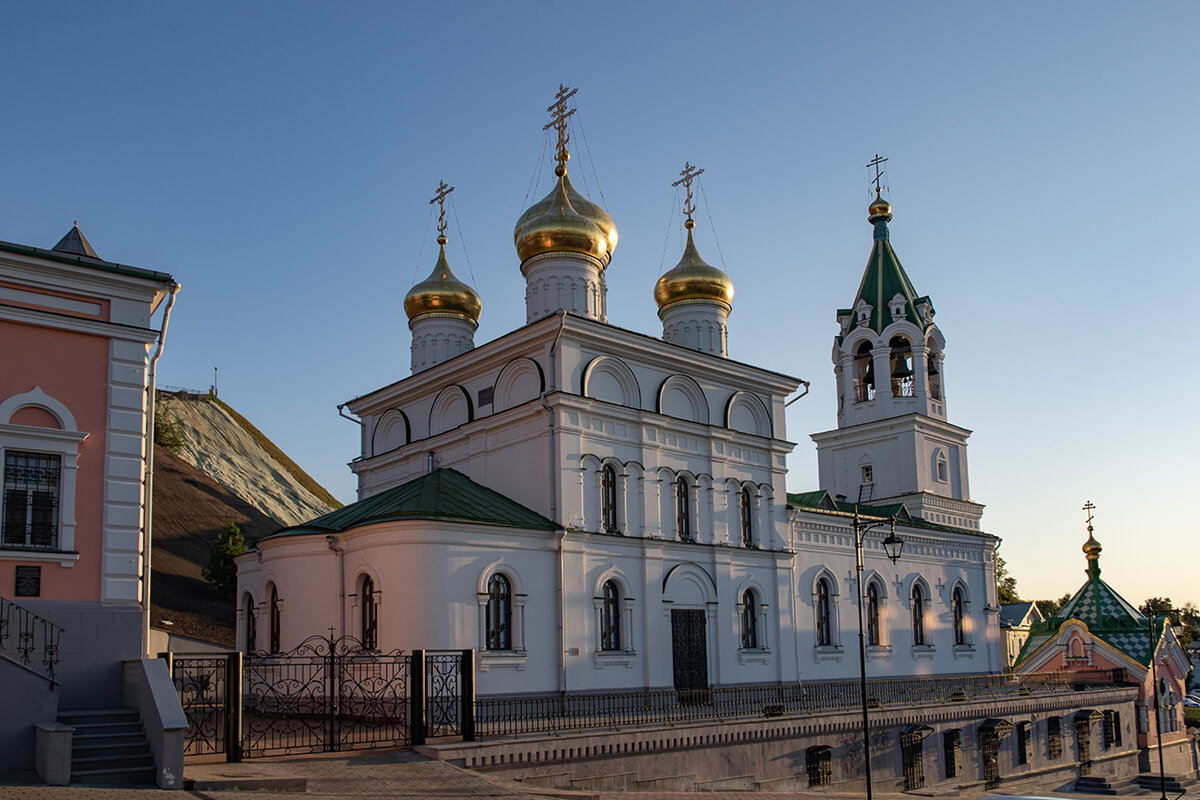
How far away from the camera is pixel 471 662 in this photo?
13453mm

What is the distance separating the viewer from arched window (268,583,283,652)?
19438mm

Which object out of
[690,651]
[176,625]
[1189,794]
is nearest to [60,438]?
[690,651]

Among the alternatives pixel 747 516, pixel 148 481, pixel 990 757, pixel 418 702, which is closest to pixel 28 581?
pixel 148 481

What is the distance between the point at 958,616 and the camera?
28.8 meters

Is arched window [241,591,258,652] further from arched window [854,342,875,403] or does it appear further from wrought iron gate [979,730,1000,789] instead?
arched window [854,342,875,403]

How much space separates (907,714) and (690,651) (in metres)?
4.11

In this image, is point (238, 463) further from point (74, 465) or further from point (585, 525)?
point (74, 465)

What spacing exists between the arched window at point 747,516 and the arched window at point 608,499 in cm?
355

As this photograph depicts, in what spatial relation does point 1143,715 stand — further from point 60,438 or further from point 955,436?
point 60,438

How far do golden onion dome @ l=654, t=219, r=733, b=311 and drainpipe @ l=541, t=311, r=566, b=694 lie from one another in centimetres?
652

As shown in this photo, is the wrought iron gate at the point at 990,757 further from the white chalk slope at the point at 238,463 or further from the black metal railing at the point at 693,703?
the white chalk slope at the point at 238,463

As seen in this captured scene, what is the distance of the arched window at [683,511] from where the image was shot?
20812 millimetres

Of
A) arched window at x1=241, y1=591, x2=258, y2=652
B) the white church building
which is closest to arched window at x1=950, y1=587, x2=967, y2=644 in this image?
the white church building

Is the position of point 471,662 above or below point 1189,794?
above
